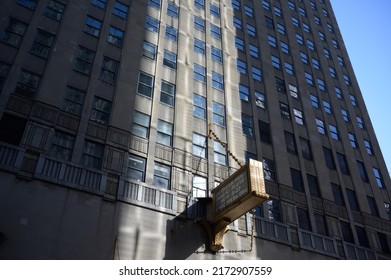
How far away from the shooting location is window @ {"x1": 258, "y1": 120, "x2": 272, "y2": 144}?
31300 mm

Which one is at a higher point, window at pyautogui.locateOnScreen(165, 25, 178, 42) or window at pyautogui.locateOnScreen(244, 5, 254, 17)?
window at pyautogui.locateOnScreen(244, 5, 254, 17)

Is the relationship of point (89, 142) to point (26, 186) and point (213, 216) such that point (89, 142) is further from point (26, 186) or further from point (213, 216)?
point (213, 216)

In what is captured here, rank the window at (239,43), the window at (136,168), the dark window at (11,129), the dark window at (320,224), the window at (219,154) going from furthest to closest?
the window at (239,43) → the dark window at (320,224) → the window at (219,154) → the window at (136,168) → the dark window at (11,129)

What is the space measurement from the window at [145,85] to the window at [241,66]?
1017cm

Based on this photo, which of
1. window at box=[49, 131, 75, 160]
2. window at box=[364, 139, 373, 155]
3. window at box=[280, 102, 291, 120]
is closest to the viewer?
window at box=[49, 131, 75, 160]

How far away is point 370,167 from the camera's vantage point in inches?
1479

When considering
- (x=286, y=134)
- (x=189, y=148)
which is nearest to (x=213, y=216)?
(x=189, y=148)

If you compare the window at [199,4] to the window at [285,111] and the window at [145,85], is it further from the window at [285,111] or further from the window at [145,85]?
the window at [145,85]

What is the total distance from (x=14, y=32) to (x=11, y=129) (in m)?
7.37

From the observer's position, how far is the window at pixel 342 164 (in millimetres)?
34938

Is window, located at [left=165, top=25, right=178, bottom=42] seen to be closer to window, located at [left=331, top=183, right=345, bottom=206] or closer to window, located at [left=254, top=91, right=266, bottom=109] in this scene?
window, located at [left=254, top=91, right=266, bottom=109]

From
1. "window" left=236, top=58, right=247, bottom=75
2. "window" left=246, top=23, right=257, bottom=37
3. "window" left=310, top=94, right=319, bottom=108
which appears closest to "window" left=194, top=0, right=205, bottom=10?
"window" left=246, top=23, right=257, bottom=37

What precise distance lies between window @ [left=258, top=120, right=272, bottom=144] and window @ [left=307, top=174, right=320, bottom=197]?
14.4 feet

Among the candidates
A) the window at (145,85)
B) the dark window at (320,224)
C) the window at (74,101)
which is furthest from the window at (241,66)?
the window at (74,101)
